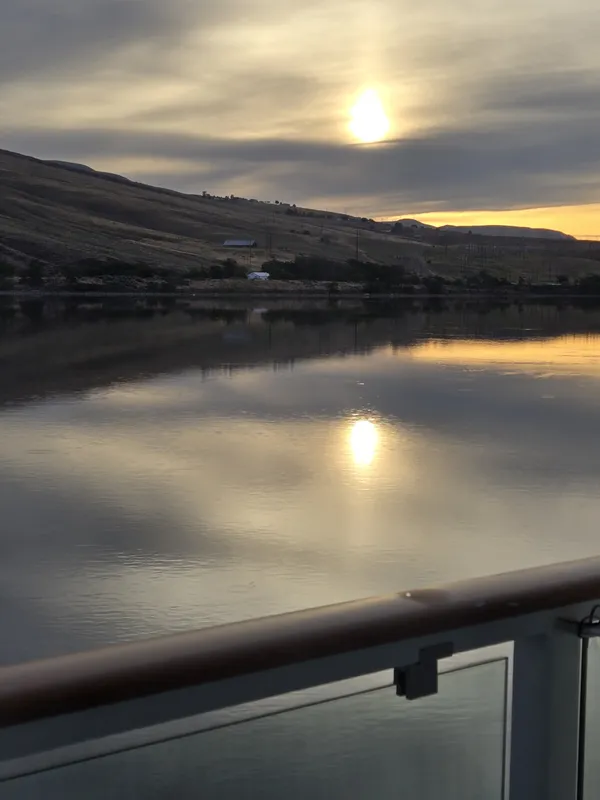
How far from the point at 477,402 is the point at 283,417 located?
258 cm

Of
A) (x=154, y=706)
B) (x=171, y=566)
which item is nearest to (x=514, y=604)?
(x=154, y=706)

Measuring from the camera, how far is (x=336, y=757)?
4.29 ft

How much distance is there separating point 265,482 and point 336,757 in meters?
6.11

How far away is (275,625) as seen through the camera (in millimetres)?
1148

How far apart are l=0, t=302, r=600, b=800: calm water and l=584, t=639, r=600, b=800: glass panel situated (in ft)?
0.44

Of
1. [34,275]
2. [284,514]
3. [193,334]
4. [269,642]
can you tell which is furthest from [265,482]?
[34,275]

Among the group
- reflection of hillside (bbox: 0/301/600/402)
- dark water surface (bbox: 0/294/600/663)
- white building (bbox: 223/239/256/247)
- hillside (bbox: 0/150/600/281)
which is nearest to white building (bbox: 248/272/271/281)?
hillside (bbox: 0/150/600/281)

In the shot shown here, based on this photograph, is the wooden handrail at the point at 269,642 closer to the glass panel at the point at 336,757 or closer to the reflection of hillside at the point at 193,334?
the glass panel at the point at 336,757

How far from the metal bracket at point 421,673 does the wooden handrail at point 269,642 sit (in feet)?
0.11

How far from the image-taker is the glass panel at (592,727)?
143 cm

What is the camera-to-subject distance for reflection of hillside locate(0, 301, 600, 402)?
15234mm

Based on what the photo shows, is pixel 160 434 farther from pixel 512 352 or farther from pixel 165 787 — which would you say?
pixel 512 352

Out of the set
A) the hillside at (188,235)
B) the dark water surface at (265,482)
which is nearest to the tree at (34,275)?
the hillside at (188,235)

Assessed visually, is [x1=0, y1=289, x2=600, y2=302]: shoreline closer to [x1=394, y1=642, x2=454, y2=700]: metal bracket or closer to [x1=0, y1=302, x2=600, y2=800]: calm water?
[x1=0, y1=302, x2=600, y2=800]: calm water
